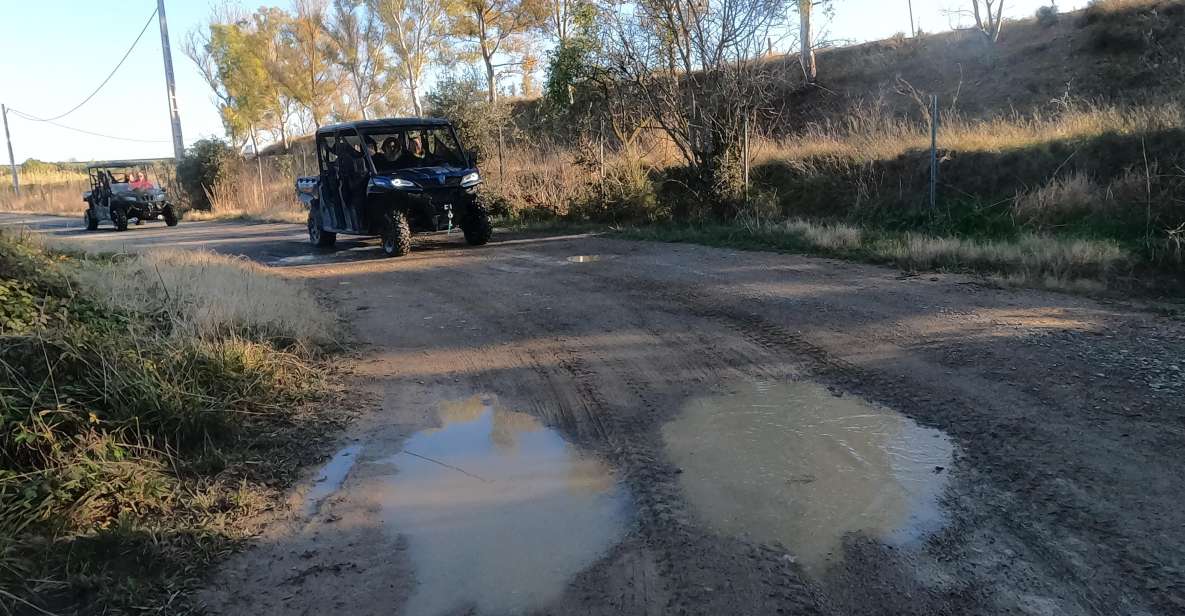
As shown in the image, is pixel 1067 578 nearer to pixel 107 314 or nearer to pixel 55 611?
pixel 55 611

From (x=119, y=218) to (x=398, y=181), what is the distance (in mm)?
16216

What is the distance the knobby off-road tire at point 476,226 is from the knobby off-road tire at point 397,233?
4.06 ft

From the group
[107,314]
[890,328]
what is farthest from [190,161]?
[890,328]

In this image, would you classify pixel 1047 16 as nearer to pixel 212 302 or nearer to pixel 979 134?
pixel 979 134

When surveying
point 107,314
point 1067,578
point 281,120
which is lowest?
point 1067,578

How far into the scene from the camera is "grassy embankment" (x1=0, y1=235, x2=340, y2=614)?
10.2 ft

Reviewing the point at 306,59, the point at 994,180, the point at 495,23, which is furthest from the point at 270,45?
the point at 994,180

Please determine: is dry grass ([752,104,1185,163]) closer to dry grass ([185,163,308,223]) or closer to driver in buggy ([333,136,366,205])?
driver in buggy ([333,136,366,205])

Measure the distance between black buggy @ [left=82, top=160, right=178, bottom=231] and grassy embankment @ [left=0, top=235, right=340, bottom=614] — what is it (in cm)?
1993

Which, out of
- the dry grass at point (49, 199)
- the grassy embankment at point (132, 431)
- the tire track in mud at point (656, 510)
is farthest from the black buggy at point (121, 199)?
the tire track in mud at point (656, 510)

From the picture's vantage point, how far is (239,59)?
43469mm

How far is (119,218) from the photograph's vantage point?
76.6 ft

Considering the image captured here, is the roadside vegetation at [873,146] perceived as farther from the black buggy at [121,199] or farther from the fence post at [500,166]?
the black buggy at [121,199]

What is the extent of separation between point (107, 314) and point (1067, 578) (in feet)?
19.8
